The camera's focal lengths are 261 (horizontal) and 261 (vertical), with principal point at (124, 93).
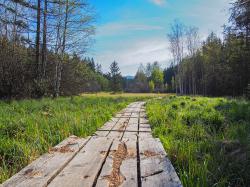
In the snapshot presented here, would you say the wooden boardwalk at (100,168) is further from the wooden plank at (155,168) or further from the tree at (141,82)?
the tree at (141,82)

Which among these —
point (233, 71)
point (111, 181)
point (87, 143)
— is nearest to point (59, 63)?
point (87, 143)

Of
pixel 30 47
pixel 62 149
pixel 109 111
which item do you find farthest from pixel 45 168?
pixel 30 47

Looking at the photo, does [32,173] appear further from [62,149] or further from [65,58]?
[65,58]

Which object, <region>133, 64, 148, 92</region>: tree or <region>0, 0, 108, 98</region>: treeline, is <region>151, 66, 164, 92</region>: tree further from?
<region>0, 0, 108, 98</region>: treeline

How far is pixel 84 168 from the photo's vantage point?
252cm

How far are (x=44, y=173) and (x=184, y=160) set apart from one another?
1.64 metres

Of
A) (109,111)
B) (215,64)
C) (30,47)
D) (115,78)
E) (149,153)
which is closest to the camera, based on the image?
(149,153)

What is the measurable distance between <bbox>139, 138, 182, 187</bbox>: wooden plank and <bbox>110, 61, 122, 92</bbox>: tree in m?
89.5

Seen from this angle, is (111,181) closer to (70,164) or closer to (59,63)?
(70,164)

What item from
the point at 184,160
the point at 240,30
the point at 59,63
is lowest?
the point at 184,160

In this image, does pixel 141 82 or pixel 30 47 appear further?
pixel 141 82

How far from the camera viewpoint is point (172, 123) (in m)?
5.82

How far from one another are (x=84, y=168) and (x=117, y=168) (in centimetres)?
32

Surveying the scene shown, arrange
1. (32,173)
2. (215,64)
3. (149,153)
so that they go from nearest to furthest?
(32,173)
(149,153)
(215,64)
